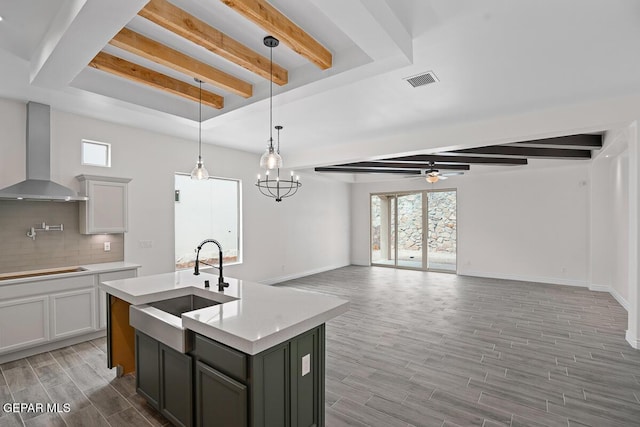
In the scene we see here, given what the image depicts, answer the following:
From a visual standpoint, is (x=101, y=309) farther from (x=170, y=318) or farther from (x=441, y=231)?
(x=441, y=231)

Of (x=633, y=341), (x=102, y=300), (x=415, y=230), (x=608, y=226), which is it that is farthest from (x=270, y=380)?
(x=415, y=230)

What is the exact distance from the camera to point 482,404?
2.64m

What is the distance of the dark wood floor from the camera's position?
2504 millimetres

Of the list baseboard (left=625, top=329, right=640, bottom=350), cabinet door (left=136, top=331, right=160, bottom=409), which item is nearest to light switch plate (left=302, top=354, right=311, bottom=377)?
cabinet door (left=136, top=331, right=160, bottom=409)

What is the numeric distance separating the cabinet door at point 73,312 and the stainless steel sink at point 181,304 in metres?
1.62

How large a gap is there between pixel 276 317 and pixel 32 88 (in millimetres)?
3663

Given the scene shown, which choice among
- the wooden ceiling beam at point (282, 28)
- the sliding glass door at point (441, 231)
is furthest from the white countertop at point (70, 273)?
the sliding glass door at point (441, 231)

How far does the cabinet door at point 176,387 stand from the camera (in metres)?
2.13

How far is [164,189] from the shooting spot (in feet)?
17.1

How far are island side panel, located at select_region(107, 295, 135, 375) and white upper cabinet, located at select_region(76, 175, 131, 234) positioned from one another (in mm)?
1639

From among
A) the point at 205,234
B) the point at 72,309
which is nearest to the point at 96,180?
the point at 72,309

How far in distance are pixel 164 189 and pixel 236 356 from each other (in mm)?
4158

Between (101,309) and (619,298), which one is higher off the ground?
(101,309)

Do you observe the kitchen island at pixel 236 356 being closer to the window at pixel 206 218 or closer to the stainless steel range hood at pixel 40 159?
the stainless steel range hood at pixel 40 159
